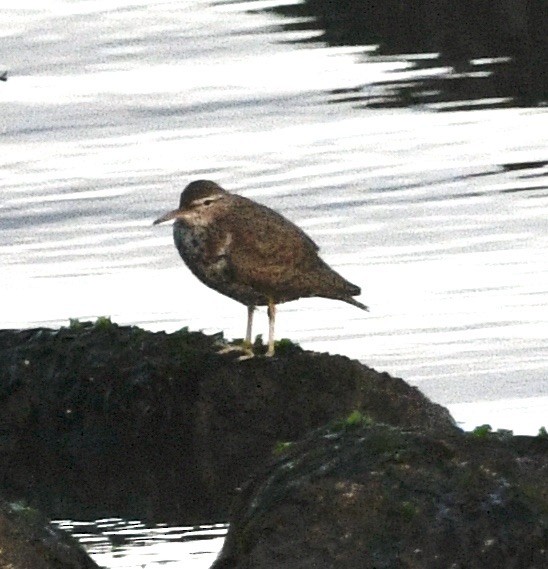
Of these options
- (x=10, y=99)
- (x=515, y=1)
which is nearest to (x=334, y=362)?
(x=10, y=99)

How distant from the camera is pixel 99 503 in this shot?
10.9 m

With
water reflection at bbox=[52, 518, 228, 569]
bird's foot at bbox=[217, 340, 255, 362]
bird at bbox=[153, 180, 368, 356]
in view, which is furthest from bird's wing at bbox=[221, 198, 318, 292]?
water reflection at bbox=[52, 518, 228, 569]

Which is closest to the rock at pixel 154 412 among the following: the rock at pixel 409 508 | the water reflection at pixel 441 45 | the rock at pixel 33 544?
the rock at pixel 33 544

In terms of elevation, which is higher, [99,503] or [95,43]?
[95,43]

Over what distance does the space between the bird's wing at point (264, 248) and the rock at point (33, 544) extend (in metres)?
3.37

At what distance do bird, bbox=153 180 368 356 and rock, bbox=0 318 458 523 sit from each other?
27.3 inches

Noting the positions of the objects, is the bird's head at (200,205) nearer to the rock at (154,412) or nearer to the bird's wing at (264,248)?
the bird's wing at (264,248)

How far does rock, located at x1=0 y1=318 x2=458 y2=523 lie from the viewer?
10.7 meters

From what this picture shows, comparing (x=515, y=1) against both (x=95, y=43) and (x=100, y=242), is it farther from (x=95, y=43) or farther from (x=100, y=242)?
(x=100, y=242)

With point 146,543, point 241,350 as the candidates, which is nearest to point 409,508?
point 146,543

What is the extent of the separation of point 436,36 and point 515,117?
266 cm

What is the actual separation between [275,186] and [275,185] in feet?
0.11

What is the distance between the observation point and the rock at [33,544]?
8398 millimetres

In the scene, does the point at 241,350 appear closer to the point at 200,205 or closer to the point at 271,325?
the point at 271,325
